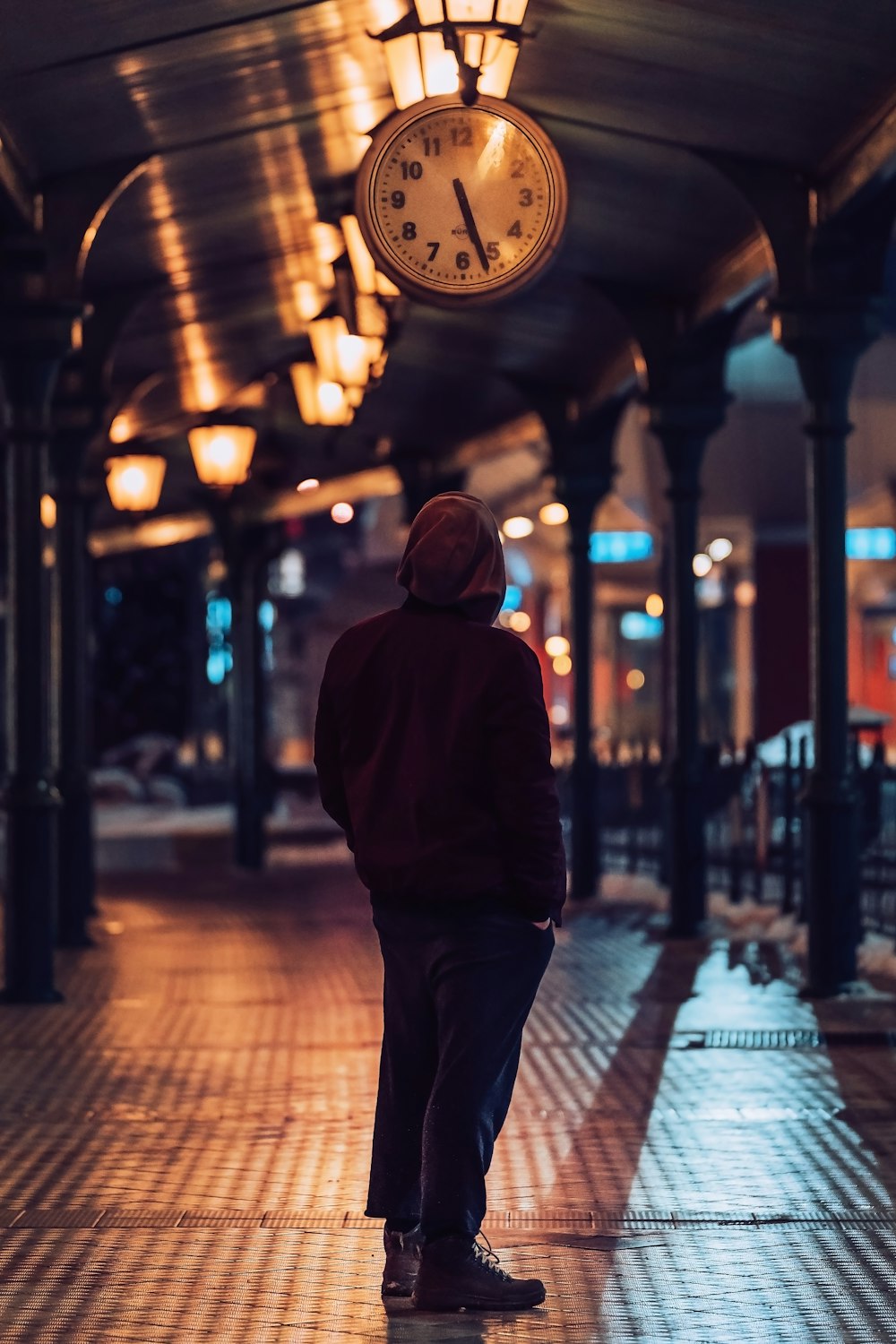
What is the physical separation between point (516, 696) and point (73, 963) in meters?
7.28

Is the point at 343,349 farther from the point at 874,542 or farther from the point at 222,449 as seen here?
the point at 874,542

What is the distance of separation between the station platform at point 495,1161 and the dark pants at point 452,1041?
29cm

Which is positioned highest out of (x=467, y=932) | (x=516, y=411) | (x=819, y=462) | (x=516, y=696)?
(x=516, y=411)

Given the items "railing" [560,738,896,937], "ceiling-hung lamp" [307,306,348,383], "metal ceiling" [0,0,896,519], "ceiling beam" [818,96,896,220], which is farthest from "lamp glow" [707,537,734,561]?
"ceiling beam" [818,96,896,220]

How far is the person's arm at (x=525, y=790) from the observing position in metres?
4.29

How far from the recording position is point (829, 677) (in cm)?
920

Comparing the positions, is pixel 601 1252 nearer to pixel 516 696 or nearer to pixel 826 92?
pixel 516 696

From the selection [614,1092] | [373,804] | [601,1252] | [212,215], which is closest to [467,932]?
[373,804]

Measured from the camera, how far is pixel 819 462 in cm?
923

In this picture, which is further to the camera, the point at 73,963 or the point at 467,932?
the point at 73,963

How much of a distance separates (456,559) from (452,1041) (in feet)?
3.26

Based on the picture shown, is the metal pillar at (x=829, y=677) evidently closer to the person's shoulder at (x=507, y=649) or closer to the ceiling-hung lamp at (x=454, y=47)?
the ceiling-hung lamp at (x=454, y=47)

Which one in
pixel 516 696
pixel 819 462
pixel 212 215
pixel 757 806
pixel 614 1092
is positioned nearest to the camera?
pixel 516 696

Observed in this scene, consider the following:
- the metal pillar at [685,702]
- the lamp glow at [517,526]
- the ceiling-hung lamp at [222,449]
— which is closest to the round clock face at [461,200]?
the metal pillar at [685,702]
